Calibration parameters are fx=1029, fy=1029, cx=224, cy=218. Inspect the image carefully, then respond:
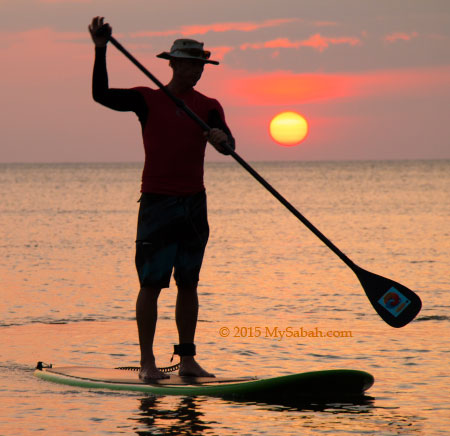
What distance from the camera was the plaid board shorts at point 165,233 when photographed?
288 inches

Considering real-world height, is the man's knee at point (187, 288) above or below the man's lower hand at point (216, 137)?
below

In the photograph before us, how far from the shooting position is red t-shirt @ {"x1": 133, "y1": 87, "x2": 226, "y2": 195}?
7.26 m

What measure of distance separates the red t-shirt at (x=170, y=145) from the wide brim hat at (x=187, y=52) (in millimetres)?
269

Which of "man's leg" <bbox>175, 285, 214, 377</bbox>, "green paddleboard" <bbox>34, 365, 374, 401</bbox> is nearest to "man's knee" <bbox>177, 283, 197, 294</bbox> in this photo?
"man's leg" <bbox>175, 285, 214, 377</bbox>

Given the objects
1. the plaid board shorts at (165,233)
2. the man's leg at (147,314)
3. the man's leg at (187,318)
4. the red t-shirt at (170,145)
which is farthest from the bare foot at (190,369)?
the red t-shirt at (170,145)

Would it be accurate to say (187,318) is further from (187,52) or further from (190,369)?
(187,52)

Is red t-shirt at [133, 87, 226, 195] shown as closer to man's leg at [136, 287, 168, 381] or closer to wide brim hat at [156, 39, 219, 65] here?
wide brim hat at [156, 39, 219, 65]

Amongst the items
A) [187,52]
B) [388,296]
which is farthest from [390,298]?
[187,52]

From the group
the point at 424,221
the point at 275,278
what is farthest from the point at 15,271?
the point at 424,221

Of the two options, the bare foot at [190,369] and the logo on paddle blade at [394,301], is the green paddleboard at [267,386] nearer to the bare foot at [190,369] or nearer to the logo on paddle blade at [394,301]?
the bare foot at [190,369]

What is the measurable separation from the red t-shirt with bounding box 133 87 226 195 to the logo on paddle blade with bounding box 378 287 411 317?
5.64 feet

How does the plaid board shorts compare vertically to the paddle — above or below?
above

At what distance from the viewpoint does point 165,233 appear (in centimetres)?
733

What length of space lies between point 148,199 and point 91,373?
63.2 inches
